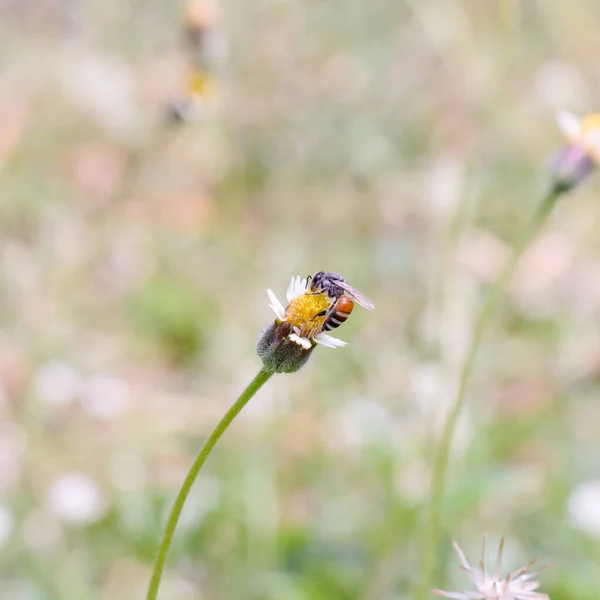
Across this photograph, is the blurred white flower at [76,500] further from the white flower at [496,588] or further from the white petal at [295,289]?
the white flower at [496,588]

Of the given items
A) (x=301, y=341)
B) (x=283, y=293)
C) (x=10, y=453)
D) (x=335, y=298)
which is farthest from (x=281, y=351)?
(x=283, y=293)

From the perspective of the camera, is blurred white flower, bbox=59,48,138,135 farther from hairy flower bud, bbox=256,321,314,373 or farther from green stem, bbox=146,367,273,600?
green stem, bbox=146,367,273,600

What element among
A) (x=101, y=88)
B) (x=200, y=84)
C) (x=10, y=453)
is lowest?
(x=10, y=453)

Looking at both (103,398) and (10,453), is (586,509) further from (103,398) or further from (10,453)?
(10,453)

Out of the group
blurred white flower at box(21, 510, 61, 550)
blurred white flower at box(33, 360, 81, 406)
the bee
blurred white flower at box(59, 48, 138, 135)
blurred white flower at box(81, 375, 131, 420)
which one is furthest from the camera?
blurred white flower at box(59, 48, 138, 135)

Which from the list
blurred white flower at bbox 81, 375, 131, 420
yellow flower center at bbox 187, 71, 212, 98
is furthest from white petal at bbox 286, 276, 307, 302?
blurred white flower at bbox 81, 375, 131, 420

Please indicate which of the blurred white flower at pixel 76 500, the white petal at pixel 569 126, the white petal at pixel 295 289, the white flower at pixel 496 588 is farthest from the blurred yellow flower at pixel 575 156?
the blurred white flower at pixel 76 500
